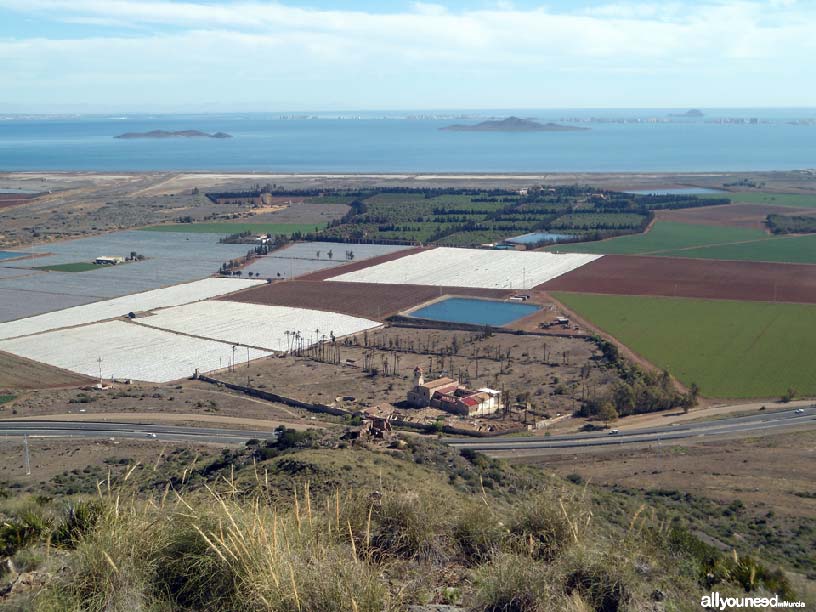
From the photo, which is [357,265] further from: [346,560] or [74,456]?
[346,560]

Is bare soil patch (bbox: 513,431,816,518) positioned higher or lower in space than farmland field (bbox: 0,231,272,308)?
lower

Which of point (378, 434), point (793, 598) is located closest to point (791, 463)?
point (378, 434)

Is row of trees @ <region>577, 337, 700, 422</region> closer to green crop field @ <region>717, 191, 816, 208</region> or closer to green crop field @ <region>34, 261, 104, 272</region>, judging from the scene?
green crop field @ <region>34, 261, 104, 272</region>

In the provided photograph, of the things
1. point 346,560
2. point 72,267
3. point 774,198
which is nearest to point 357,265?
point 72,267

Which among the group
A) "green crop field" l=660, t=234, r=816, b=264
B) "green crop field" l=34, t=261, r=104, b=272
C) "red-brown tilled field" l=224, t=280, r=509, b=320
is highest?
"green crop field" l=660, t=234, r=816, b=264

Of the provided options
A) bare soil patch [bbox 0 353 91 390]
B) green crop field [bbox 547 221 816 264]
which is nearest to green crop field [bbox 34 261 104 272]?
bare soil patch [bbox 0 353 91 390]

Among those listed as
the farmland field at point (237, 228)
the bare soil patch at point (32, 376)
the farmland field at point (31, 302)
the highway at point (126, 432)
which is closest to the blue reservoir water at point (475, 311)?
the bare soil patch at point (32, 376)

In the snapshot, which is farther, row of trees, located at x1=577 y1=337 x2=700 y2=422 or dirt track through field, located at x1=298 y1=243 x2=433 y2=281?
dirt track through field, located at x1=298 y1=243 x2=433 y2=281
